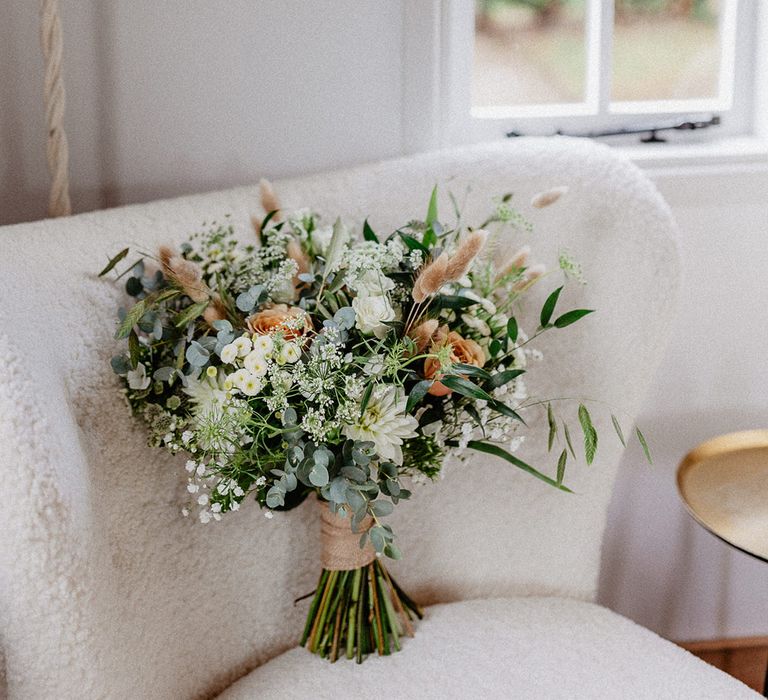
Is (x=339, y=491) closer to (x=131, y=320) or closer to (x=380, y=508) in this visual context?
(x=380, y=508)

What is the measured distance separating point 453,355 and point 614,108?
906 millimetres

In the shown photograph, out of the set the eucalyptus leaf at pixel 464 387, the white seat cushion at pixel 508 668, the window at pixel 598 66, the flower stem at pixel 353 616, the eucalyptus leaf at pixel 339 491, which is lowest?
the white seat cushion at pixel 508 668

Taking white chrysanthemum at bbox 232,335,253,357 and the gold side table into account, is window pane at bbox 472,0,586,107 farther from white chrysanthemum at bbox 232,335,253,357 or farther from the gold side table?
white chrysanthemum at bbox 232,335,253,357

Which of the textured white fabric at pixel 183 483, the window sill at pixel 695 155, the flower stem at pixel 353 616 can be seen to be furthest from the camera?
the window sill at pixel 695 155

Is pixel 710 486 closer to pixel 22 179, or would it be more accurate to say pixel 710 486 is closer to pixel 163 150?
pixel 163 150

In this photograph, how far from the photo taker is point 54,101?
1.10 metres

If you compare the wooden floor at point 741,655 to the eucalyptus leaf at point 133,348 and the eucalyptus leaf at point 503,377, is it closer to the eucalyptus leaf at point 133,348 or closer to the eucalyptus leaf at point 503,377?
the eucalyptus leaf at point 503,377

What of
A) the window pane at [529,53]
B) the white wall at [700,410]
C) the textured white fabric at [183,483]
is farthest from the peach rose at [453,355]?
the window pane at [529,53]

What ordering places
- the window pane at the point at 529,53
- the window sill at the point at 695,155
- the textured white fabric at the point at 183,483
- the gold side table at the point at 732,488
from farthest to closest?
the window pane at the point at 529,53, the window sill at the point at 695,155, the gold side table at the point at 732,488, the textured white fabric at the point at 183,483

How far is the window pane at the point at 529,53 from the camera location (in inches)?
61.3

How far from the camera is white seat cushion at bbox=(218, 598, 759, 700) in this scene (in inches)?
37.0

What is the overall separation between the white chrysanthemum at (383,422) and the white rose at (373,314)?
0.19 feet

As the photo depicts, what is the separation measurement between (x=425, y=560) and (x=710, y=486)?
415mm

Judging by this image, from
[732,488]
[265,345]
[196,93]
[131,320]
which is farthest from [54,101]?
[732,488]
